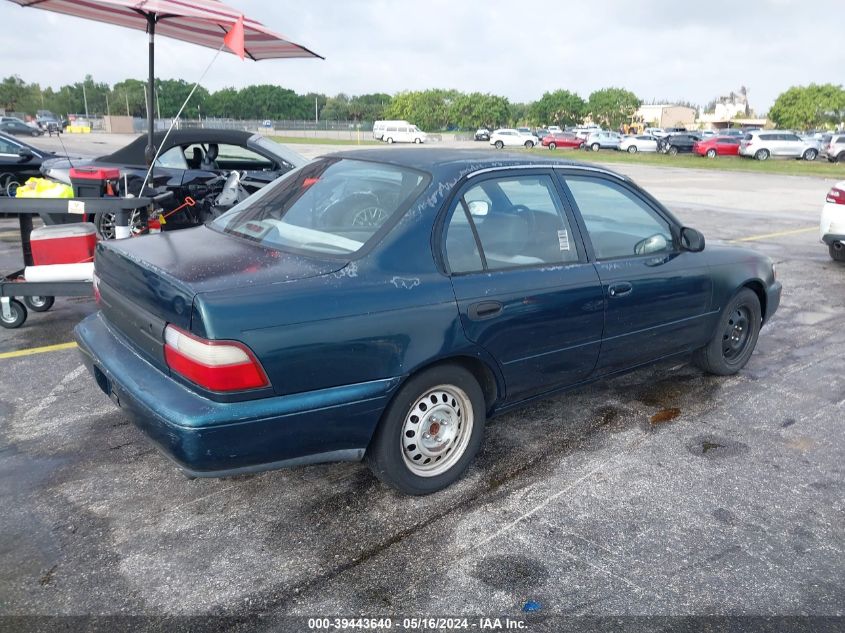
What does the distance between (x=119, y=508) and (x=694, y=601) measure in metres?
2.45

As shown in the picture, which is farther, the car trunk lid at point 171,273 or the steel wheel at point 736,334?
the steel wheel at point 736,334

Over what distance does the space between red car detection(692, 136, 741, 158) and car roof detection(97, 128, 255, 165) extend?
39.5m

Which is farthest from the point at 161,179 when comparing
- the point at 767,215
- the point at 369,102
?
the point at 369,102

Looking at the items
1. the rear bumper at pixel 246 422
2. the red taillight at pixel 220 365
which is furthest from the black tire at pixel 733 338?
the red taillight at pixel 220 365

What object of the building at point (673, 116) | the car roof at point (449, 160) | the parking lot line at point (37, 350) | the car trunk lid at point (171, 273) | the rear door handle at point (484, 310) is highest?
the building at point (673, 116)

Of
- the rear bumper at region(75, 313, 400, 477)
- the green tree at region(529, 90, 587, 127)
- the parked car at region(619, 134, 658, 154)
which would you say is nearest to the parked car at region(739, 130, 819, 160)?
the parked car at region(619, 134, 658, 154)

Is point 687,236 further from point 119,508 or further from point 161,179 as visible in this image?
point 161,179

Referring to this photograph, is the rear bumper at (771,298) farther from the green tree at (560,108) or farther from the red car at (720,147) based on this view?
the green tree at (560,108)

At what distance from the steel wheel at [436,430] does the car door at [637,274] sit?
3.23ft

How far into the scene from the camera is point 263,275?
2.86 m

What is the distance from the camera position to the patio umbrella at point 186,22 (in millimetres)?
5941

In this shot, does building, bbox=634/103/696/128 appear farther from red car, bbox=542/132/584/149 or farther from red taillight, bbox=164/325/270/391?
red taillight, bbox=164/325/270/391

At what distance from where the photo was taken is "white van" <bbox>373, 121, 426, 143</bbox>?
59.7m

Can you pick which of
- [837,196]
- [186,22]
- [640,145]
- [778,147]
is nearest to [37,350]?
[186,22]
